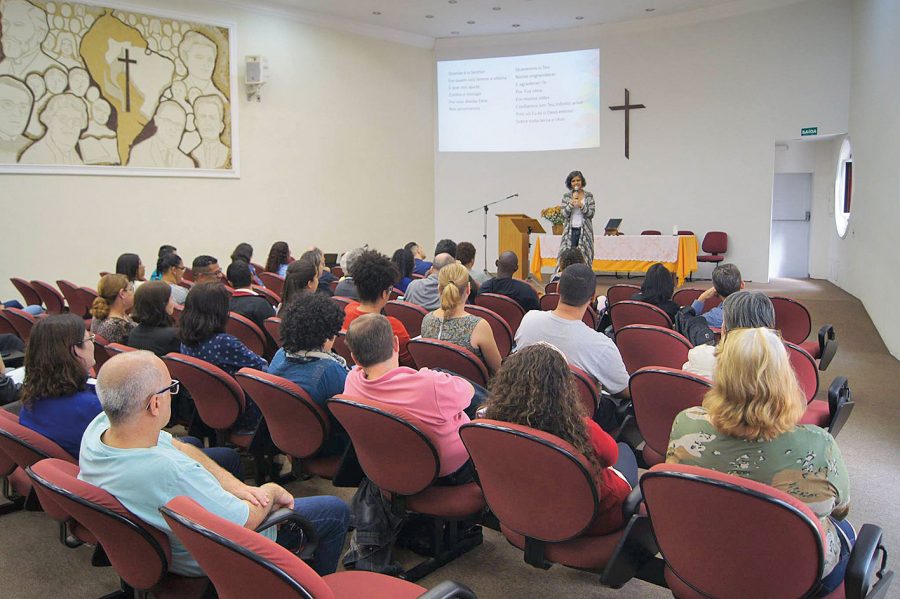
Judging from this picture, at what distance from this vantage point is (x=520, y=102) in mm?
12406

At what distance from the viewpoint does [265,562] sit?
4.17 ft

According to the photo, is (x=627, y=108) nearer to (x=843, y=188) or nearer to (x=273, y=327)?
(x=843, y=188)

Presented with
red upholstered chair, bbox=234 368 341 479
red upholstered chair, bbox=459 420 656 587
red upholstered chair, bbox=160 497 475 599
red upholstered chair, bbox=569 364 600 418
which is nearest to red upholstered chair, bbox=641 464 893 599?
red upholstered chair, bbox=459 420 656 587

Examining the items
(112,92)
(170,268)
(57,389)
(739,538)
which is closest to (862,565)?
(739,538)

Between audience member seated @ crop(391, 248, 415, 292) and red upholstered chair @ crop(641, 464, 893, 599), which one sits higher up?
audience member seated @ crop(391, 248, 415, 292)

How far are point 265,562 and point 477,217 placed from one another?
1219 centimetres

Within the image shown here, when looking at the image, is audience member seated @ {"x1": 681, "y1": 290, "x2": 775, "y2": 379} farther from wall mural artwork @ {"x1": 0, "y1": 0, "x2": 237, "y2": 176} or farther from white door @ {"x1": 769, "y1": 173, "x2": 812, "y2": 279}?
white door @ {"x1": 769, "y1": 173, "x2": 812, "y2": 279}

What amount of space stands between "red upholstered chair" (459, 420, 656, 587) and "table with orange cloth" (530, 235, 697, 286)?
835 cm

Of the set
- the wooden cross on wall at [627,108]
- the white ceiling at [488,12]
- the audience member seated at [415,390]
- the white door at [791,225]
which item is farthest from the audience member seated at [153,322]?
the white door at [791,225]

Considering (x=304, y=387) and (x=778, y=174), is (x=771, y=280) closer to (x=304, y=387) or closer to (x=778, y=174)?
(x=778, y=174)

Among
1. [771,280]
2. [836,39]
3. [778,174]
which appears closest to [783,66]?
[836,39]

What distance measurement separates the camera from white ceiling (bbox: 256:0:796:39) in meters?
10.6

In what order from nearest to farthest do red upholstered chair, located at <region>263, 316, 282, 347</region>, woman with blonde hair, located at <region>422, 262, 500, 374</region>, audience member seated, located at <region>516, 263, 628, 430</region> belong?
audience member seated, located at <region>516, 263, 628, 430</region> → woman with blonde hair, located at <region>422, 262, 500, 374</region> → red upholstered chair, located at <region>263, 316, 282, 347</region>

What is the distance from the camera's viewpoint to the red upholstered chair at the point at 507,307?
4.91 meters
